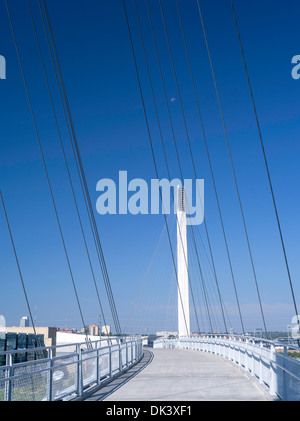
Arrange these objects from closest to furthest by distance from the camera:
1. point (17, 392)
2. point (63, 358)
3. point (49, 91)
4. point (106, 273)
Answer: point (17, 392) < point (63, 358) < point (49, 91) < point (106, 273)

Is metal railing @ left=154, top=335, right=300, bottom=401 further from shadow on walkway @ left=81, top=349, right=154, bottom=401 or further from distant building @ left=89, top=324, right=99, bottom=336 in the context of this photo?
distant building @ left=89, top=324, right=99, bottom=336

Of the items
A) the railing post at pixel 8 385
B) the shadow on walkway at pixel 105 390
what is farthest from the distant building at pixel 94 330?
the railing post at pixel 8 385

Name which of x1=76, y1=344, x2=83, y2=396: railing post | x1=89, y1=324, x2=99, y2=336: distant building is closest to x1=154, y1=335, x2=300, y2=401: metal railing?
x1=76, y1=344, x2=83, y2=396: railing post

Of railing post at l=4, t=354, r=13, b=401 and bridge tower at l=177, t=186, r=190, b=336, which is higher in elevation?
bridge tower at l=177, t=186, r=190, b=336

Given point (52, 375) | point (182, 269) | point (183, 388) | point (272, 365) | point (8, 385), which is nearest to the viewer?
point (8, 385)

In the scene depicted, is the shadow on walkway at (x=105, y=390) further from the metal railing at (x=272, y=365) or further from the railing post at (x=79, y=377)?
the metal railing at (x=272, y=365)

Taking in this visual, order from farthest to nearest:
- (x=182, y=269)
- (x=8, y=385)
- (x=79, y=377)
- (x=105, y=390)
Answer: (x=182, y=269), (x=105, y=390), (x=79, y=377), (x=8, y=385)

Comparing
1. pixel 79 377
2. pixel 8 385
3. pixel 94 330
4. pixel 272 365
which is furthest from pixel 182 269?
pixel 94 330

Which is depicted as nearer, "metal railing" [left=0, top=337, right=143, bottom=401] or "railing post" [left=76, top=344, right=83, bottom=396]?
"metal railing" [left=0, top=337, right=143, bottom=401]

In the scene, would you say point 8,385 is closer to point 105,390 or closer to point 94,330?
point 105,390
